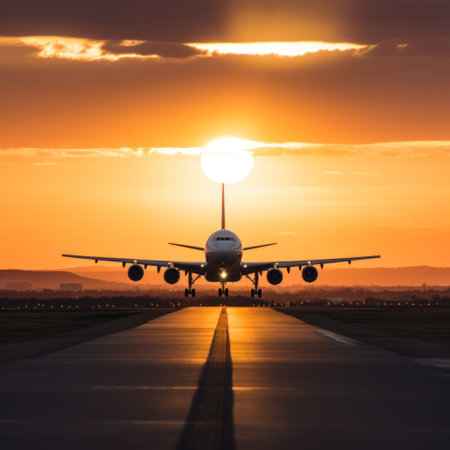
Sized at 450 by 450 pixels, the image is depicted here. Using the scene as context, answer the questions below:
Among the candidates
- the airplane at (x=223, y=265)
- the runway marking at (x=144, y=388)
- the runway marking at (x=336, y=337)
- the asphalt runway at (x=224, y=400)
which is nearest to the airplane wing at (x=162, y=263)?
the airplane at (x=223, y=265)

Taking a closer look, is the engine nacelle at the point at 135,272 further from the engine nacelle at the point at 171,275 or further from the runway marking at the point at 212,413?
the runway marking at the point at 212,413

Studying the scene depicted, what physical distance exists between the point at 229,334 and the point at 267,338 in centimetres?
388

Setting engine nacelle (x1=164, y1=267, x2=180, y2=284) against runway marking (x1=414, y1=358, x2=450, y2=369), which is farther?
engine nacelle (x1=164, y1=267, x2=180, y2=284)

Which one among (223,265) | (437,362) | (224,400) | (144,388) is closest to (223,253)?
(223,265)

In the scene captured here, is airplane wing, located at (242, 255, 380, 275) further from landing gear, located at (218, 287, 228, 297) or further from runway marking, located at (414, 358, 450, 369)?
runway marking, located at (414, 358, 450, 369)

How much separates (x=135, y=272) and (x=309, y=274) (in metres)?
19.5

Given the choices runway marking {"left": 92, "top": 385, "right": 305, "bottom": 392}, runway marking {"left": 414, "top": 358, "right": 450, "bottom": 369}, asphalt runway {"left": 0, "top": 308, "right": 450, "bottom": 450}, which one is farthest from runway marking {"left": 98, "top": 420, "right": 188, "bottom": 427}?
runway marking {"left": 414, "top": 358, "right": 450, "bottom": 369}

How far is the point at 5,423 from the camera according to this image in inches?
605

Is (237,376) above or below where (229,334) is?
below

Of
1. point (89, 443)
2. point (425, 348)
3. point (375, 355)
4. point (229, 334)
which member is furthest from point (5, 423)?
point (229, 334)

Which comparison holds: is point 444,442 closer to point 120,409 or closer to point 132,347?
point 120,409

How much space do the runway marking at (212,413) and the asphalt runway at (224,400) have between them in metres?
0.02

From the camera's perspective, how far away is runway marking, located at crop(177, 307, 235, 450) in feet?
44.2

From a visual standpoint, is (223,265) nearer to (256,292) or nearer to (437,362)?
(256,292)
